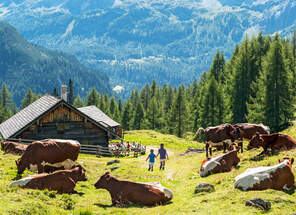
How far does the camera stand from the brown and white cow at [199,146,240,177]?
64.0ft

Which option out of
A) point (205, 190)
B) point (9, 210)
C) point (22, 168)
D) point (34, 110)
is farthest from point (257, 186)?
point (34, 110)

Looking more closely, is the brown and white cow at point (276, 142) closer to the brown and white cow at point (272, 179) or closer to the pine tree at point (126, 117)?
the brown and white cow at point (272, 179)

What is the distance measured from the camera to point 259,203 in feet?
38.9

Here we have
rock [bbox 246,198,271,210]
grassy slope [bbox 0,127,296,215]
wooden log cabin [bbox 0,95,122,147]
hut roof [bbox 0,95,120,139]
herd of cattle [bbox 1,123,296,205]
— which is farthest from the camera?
wooden log cabin [bbox 0,95,122,147]

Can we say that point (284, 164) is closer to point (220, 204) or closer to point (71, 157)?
point (220, 204)

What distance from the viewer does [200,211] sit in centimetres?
1235

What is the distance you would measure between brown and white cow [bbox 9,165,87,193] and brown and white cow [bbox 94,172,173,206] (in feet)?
7.24

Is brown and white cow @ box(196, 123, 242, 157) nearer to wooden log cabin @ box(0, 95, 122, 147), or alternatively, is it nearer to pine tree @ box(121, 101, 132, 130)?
wooden log cabin @ box(0, 95, 122, 147)

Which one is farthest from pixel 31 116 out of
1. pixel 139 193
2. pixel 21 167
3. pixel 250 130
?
pixel 139 193

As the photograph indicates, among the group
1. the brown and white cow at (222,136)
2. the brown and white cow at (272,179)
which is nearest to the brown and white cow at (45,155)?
the brown and white cow at (272,179)

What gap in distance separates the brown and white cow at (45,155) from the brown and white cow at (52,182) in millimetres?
2512

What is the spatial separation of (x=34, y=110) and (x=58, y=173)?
2431 centimetres

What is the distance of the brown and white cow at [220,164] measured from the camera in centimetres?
1950

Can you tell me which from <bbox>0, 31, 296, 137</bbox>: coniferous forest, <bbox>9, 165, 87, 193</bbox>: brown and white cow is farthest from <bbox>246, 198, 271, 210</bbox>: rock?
<bbox>0, 31, 296, 137</bbox>: coniferous forest
